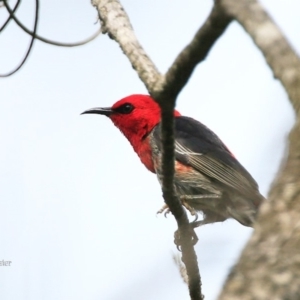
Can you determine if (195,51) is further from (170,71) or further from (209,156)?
(209,156)

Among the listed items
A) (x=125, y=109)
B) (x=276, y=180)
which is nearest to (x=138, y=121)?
(x=125, y=109)

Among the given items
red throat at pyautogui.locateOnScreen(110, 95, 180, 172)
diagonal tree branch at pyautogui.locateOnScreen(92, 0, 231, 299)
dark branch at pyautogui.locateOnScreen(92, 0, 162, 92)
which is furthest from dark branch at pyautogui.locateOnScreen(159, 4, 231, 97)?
red throat at pyautogui.locateOnScreen(110, 95, 180, 172)

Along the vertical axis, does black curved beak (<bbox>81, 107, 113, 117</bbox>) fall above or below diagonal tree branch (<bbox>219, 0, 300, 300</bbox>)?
above

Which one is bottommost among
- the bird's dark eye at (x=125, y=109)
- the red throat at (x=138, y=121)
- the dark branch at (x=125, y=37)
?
the red throat at (x=138, y=121)

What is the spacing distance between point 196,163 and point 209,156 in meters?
0.20

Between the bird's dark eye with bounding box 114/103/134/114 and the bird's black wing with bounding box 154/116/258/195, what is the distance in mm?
531

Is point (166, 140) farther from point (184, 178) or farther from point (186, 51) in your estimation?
point (184, 178)

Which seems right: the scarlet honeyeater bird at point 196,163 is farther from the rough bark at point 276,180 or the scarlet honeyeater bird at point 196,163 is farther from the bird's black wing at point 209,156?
the rough bark at point 276,180

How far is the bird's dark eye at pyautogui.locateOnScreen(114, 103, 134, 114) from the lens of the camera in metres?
7.45

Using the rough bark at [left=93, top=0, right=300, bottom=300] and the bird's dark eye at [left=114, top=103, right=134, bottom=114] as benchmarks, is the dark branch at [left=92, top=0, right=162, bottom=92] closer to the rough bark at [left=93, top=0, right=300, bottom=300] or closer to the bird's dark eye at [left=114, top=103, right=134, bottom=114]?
the rough bark at [left=93, top=0, right=300, bottom=300]

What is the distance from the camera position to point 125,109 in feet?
24.6

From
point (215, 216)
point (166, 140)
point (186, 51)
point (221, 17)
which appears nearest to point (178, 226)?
point (166, 140)

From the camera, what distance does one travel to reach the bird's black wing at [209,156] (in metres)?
6.50

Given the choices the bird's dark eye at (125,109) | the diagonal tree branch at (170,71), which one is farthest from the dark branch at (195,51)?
the bird's dark eye at (125,109)
